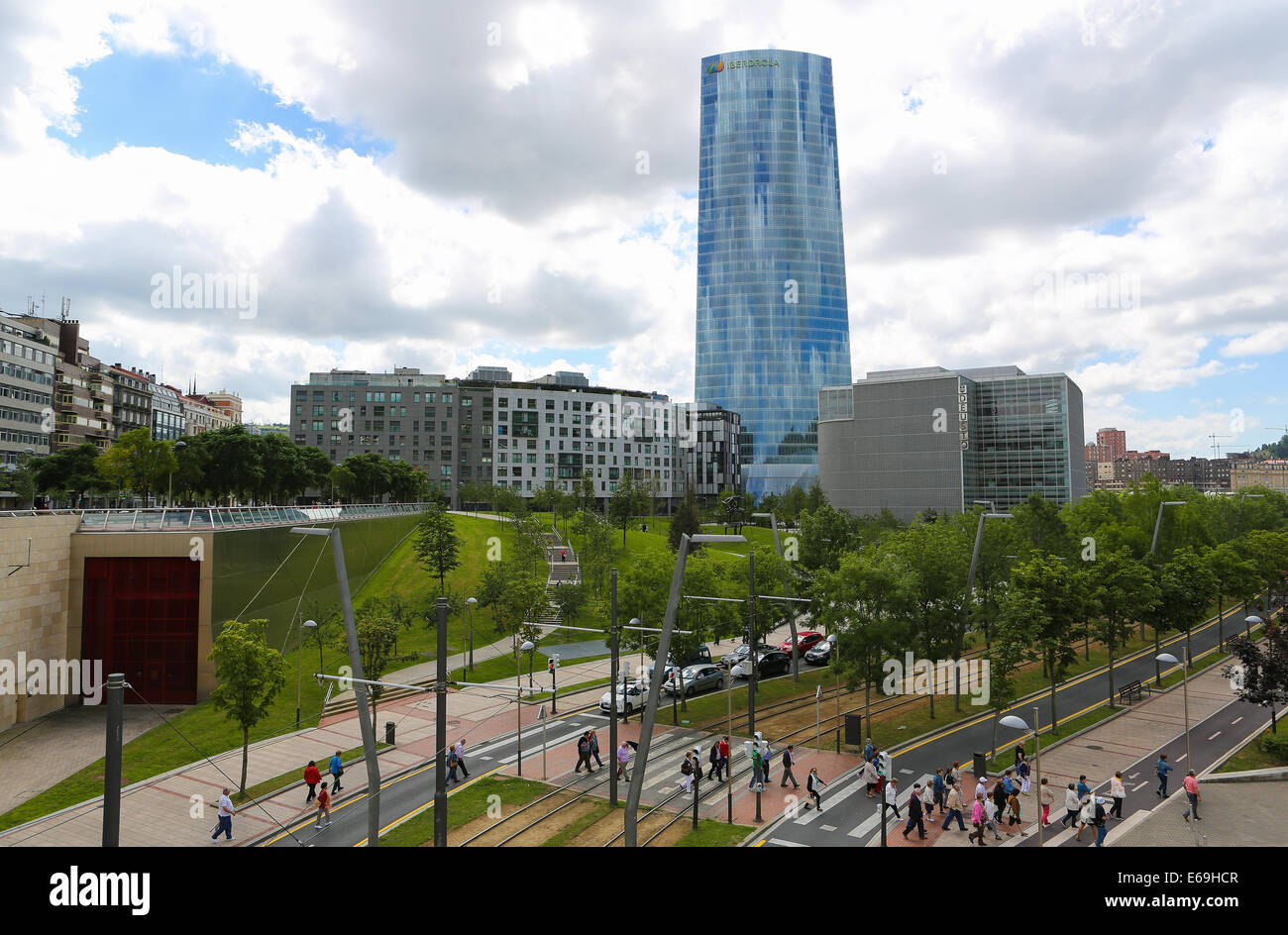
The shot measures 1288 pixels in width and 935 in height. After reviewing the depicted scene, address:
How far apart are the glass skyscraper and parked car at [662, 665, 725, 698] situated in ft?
442

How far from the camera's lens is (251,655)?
2420 cm

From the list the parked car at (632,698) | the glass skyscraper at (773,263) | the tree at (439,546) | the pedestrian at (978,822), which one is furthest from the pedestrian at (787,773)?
the glass skyscraper at (773,263)

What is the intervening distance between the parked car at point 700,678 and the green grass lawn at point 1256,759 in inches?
856

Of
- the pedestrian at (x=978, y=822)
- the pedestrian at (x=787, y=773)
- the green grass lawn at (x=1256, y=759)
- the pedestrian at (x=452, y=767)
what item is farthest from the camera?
the green grass lawn at (x=1256, y=759)

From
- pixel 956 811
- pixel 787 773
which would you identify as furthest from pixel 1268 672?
pixel 787 773

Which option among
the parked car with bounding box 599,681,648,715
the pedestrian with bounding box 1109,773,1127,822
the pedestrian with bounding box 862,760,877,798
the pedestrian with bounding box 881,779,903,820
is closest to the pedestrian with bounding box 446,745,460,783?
the parked car with bounding box 599,681,648,715

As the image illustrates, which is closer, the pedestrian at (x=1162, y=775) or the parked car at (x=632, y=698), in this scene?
the pedestrian at (x=1162, y=775)

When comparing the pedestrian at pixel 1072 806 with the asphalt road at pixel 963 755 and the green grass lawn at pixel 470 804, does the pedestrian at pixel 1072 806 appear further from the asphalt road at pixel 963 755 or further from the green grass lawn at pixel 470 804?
the green grass lawn at pixel 470 804

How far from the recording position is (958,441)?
116 m

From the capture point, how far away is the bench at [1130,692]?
36312 millimetres

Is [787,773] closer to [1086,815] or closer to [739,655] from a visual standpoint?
[1086,815]
